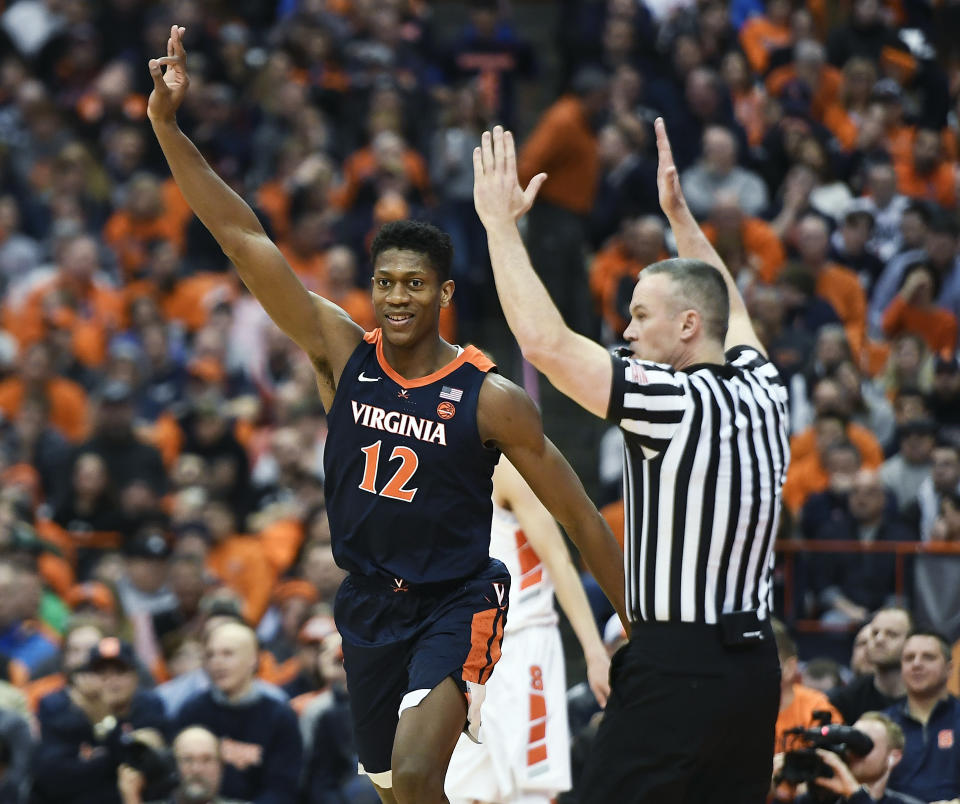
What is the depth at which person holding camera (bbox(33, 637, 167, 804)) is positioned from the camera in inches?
336

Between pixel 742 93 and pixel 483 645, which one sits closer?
pixel 483 645

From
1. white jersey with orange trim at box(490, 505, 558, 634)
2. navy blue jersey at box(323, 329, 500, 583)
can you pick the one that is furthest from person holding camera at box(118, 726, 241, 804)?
navy blue jersey at box(323, 329, 500, 583)

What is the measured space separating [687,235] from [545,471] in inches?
47.3

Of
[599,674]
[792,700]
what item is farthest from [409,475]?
[792,700]

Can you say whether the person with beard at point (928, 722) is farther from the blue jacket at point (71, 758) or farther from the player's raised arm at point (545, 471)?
the blue jacket at point (71, 758)

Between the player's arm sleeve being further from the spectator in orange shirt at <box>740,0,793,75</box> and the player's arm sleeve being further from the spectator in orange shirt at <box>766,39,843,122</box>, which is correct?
the spectator in orange shirt at <box>740,0,793,75</box>

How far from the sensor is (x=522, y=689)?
7477 mm

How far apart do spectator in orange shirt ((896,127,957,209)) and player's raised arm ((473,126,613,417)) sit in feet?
35.6

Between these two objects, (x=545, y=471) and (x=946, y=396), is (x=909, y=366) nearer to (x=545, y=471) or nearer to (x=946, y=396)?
(x=946, y=396)

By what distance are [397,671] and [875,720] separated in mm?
2847

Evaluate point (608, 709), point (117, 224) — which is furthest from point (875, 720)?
point (117, 224)

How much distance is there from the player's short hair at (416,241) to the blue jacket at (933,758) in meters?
3.87

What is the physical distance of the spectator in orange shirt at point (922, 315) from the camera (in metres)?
13.2

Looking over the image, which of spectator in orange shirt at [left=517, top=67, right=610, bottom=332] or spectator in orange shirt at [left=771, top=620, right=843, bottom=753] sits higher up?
spectator in orange shirt at [left=517, top=67, right=610, bottom=332]
